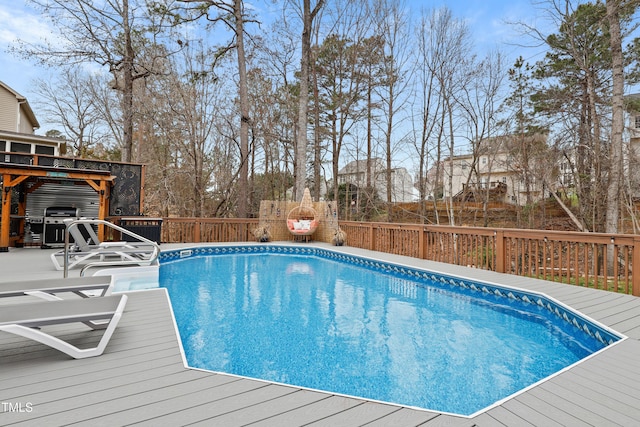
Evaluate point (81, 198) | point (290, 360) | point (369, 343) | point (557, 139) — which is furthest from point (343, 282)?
point (557, 139)

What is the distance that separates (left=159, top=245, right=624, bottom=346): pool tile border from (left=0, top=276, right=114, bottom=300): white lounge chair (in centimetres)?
486

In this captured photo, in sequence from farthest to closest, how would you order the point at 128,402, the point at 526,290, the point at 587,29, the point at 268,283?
the point at 587,29
the point at 268,283
the point at 526,290
the point at 128,402

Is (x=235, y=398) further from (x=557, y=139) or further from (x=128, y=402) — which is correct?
(x=557, y=139)

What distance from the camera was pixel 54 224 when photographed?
7648 mm

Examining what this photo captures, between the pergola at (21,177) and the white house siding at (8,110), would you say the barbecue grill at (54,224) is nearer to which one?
the pergola at (21,177)

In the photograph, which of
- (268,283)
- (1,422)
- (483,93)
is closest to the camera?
(1,422)

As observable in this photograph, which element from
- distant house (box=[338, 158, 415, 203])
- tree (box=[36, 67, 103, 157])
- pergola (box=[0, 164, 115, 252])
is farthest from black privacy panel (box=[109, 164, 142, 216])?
distant house (box=[338, 158, 415, 203])

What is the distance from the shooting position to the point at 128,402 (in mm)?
1627

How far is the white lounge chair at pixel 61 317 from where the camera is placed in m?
1.90

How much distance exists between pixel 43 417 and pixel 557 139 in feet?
41.7

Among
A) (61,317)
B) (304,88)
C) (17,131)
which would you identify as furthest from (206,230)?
(17,131)

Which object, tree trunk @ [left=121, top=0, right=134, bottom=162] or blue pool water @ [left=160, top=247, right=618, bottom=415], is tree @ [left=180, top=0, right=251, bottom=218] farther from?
blue pool water @ [left=160, top=247, right=618, bottom=415]

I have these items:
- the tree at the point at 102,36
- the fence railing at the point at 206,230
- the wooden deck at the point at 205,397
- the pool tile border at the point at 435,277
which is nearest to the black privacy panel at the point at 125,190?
the fence railing at the point at 206,230

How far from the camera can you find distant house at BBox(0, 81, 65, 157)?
11.7 metres
